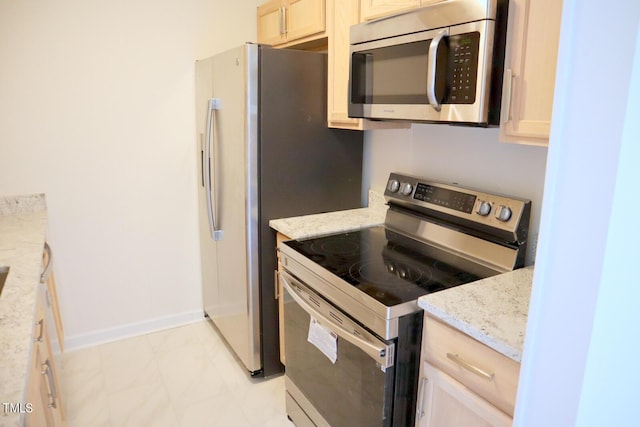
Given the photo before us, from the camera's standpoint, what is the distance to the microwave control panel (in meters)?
1.37

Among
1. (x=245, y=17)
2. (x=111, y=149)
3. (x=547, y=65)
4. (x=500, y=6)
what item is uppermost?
(x=245, y=17)

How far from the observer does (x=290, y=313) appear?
1.95 meters

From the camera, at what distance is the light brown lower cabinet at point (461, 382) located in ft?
3.72

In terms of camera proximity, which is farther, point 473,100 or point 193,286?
point 193,286

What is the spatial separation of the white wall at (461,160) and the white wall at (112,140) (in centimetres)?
120

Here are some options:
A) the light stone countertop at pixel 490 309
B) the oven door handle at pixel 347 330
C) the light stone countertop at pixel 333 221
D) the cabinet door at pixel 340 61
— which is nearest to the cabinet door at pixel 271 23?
the cabinet door at pixel 340 61

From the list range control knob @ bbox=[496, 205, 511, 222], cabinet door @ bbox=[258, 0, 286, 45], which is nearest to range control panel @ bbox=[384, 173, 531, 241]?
range control knob @ bbox=[496, 205, 511, 222]

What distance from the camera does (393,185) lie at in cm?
217

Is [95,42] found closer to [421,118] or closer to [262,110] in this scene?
[262,110]

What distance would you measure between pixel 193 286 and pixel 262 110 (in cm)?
147

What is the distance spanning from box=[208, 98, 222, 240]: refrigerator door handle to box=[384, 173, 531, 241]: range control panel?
3.18 ft

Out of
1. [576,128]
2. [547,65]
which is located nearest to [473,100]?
[547,65]

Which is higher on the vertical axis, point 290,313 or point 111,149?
point 111,149

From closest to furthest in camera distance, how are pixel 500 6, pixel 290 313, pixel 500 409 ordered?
pixel 500 409 → pixel 500 6 → pixel 290 313
